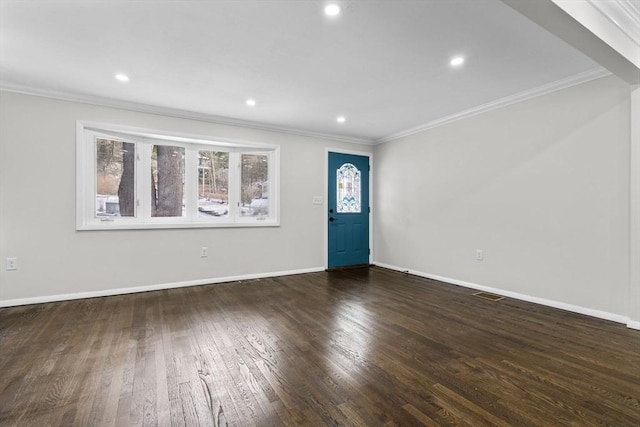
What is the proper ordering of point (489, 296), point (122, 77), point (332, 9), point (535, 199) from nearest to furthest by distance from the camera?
point (332, 9) < point (122, 77) < point (535, 199) < point (489, 296)

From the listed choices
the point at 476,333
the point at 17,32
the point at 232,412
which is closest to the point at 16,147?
the point at 17,32

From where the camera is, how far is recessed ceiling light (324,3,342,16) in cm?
202

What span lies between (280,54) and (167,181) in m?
2.66

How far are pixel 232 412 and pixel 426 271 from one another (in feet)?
12.9

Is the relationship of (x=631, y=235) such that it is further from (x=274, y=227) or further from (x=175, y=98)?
(x=175, y=98)

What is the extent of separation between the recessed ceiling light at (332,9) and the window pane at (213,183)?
3.11m

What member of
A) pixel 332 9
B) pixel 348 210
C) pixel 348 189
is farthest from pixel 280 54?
pixel 348 210

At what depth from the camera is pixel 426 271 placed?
486 centimetres

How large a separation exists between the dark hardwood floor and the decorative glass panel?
8.11ft

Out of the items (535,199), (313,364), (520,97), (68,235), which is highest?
(520,97)

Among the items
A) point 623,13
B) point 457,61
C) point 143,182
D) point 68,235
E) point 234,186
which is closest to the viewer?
point 623,13

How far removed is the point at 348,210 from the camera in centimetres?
577

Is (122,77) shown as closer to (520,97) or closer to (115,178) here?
(115,178)

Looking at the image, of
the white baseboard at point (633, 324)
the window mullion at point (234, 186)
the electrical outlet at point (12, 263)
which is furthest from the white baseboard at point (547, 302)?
the electrical outlet at point (12, 263)
